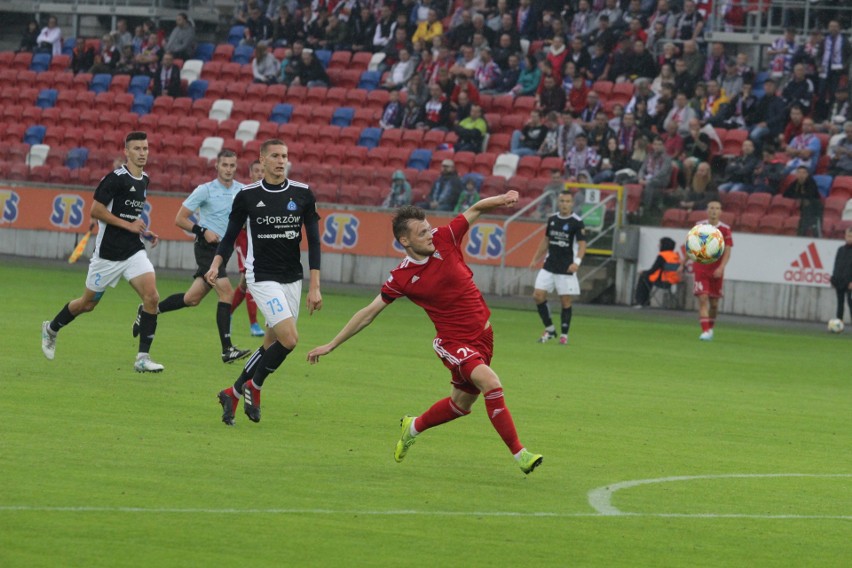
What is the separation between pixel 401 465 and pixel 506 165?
67.0 feet

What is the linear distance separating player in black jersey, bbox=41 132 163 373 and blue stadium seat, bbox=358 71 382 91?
20462mm

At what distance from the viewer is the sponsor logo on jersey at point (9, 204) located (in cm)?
3297

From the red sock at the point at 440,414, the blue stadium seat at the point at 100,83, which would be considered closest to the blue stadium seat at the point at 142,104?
the blue stadium seat at the point at 100,83

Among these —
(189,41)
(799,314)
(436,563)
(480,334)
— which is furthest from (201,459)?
(189,41)

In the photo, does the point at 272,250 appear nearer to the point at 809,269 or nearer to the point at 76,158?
the point at 809,269

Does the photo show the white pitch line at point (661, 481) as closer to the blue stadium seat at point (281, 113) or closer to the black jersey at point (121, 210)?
the black jersey at point (121, 210)

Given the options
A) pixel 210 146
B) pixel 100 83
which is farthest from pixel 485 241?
pixel 100 83

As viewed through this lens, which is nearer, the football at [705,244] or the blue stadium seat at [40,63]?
the football at [705,244]

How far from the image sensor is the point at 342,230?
3009cm

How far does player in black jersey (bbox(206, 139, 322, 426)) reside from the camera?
36.6 ft

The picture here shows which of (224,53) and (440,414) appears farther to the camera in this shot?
(224,53)

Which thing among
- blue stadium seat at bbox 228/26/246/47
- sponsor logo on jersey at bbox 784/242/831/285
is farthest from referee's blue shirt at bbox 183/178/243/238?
blue stadium seat at bbox 228/26/246/47

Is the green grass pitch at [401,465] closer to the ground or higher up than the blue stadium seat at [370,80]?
closer to the ground

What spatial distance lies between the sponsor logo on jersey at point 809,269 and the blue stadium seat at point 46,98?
2000cm
